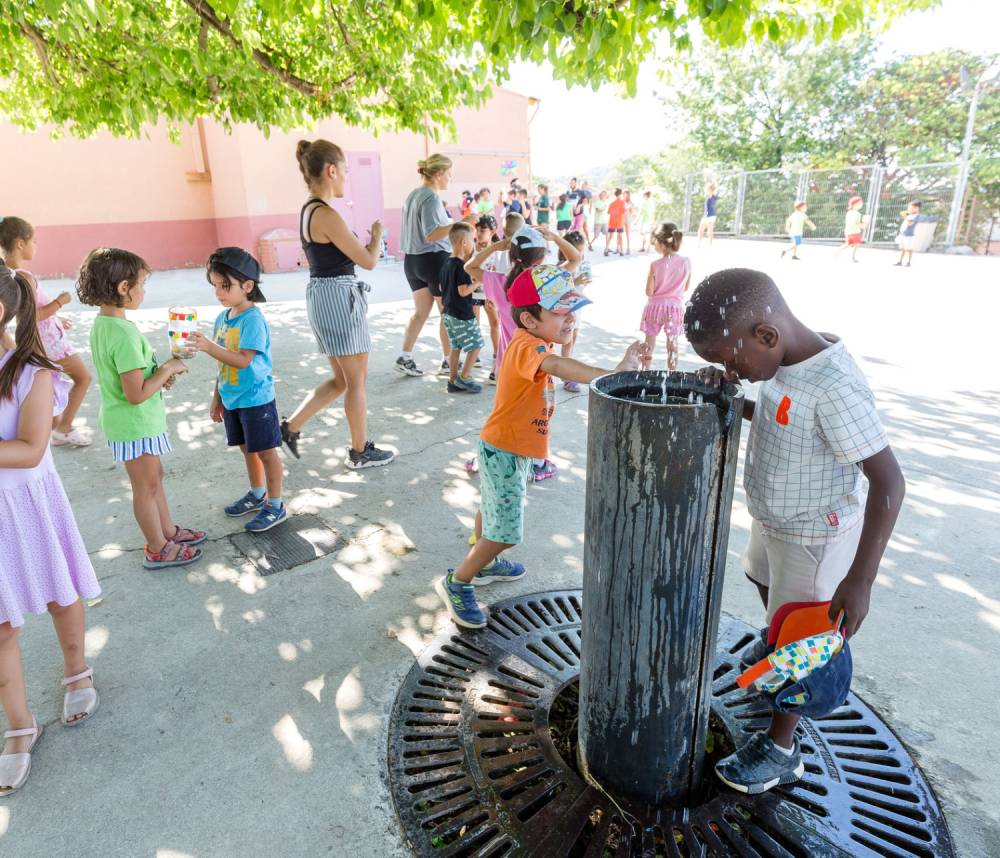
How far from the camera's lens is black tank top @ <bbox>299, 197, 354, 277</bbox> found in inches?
169

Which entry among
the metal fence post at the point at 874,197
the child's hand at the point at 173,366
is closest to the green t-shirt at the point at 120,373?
the child's hand at the point at 173,366

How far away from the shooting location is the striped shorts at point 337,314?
170 inches

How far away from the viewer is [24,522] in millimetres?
2234

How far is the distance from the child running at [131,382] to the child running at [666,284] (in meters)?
4.10

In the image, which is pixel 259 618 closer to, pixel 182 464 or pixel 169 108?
pixel 182 464

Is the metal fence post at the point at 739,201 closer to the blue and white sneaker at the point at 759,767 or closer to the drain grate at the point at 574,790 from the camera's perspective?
the drain grate at the point at 574,790

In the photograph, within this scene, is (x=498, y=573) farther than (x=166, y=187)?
No

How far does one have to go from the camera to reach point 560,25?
358 centimetres

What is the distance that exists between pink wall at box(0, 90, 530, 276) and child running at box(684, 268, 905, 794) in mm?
16856

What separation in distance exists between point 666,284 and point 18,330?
501 centimetres

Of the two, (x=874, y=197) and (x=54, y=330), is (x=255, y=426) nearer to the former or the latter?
(x=54, y=330)

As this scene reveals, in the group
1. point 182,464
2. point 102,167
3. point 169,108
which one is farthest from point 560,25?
point 102,167

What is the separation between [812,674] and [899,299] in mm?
10324

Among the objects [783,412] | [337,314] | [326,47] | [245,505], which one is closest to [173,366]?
[245,505]
